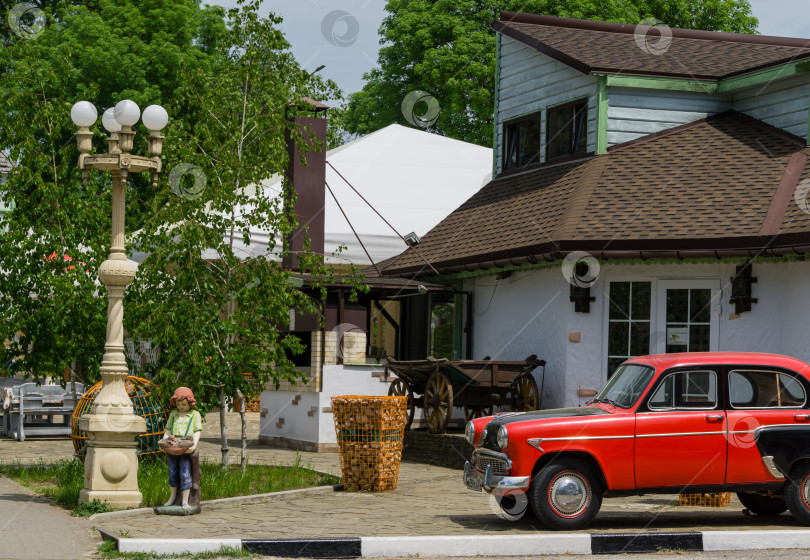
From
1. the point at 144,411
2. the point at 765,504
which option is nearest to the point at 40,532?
the point at 144,411

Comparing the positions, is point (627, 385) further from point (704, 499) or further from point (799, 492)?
point (704, 499)

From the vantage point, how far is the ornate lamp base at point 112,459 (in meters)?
11.7

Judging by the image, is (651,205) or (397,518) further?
(651,205)

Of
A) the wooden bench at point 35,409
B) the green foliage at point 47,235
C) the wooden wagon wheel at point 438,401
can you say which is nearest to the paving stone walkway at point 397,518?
the wooden wagon wheel at point 438,401

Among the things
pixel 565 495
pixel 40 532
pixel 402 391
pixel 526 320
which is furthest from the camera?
pixel 402 391

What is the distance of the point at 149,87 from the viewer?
1439 inches

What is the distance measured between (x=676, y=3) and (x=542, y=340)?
2640cm

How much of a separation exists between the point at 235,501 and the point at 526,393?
6.12 m

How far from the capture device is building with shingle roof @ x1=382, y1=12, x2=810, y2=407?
52.0 ft

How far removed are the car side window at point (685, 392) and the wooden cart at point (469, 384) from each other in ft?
18.3

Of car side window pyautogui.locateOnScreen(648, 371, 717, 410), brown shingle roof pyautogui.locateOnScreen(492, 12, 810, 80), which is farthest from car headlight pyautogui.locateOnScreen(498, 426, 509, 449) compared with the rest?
brown shingle roof pyautogui.locateOnScreen(492, 12, 810, 80)

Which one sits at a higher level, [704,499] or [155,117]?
[155,117]

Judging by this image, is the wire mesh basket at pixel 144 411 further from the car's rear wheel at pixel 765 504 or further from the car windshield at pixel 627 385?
the car's rear wheel at pixel 765 504

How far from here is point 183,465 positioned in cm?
1134
